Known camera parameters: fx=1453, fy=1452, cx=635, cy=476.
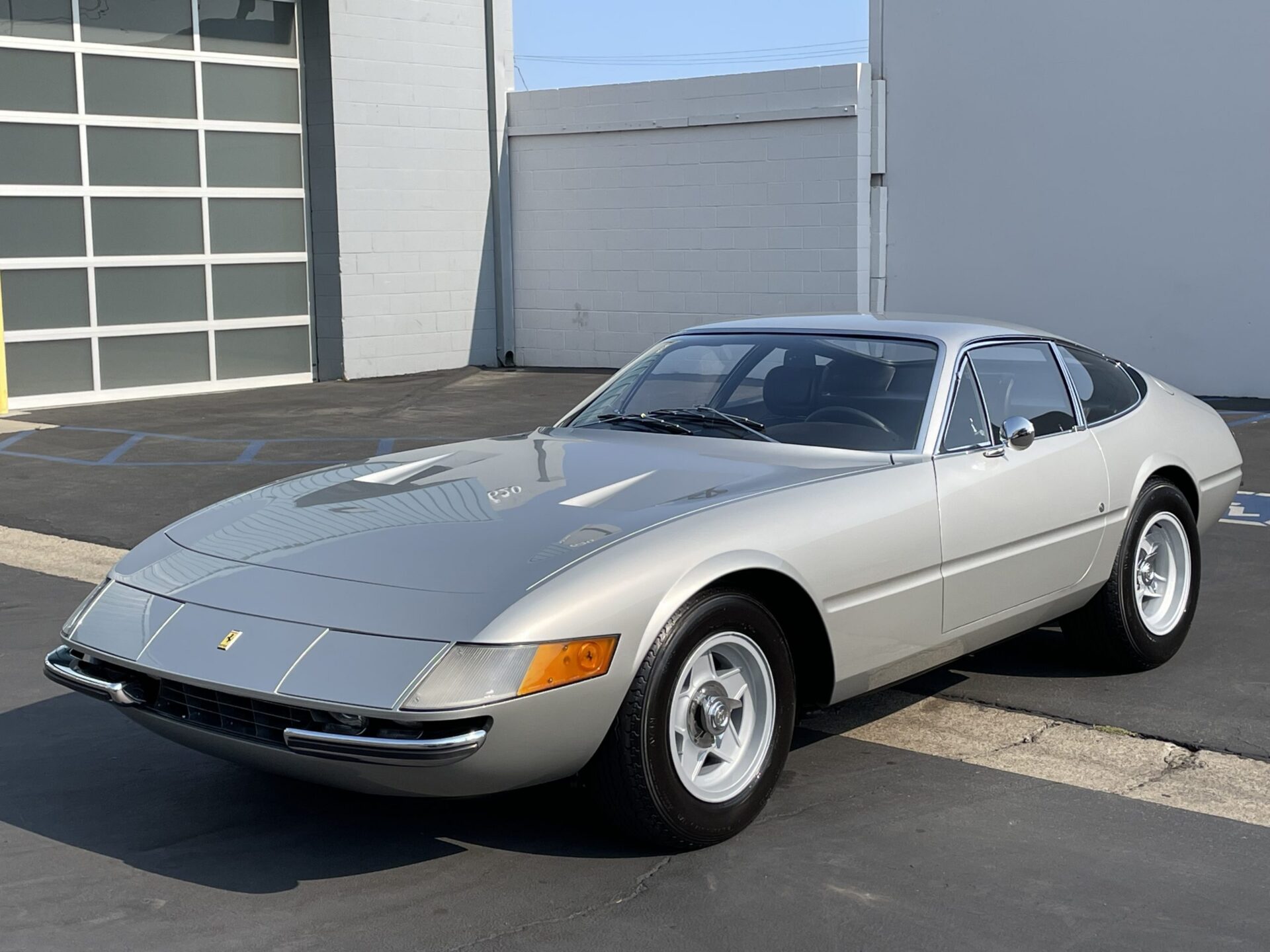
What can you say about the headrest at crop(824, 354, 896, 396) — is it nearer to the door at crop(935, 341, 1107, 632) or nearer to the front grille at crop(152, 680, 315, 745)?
the door at crop(935, 341, 1107, 632)

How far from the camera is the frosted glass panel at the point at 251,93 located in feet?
51.9

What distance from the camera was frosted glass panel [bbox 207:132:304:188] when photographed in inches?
625

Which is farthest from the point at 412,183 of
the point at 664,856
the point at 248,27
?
the point at 664,856

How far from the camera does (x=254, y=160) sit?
16.2m

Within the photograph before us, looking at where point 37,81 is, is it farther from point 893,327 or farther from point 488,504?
point 488,504

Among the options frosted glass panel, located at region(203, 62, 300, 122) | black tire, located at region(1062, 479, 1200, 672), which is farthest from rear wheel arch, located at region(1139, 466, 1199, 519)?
frosted glass panel, located at region(203, 62, 300, 122)

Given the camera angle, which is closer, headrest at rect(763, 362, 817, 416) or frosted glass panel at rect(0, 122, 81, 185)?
headrest at rect(763, 362, 817, 416)

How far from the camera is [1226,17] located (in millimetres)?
13906

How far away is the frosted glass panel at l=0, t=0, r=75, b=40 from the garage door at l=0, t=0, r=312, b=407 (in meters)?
0.01

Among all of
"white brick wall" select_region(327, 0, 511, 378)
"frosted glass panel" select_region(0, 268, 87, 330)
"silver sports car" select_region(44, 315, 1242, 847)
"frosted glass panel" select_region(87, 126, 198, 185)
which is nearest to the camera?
"silver sports car" select_region(44, 315, 1242, 847)

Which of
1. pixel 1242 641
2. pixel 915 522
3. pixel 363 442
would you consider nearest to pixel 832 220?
pixel 363 442

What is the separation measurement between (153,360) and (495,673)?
1313 cm

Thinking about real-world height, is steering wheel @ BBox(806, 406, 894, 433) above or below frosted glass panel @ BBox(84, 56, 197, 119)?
below

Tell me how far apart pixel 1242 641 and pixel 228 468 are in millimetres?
7132
